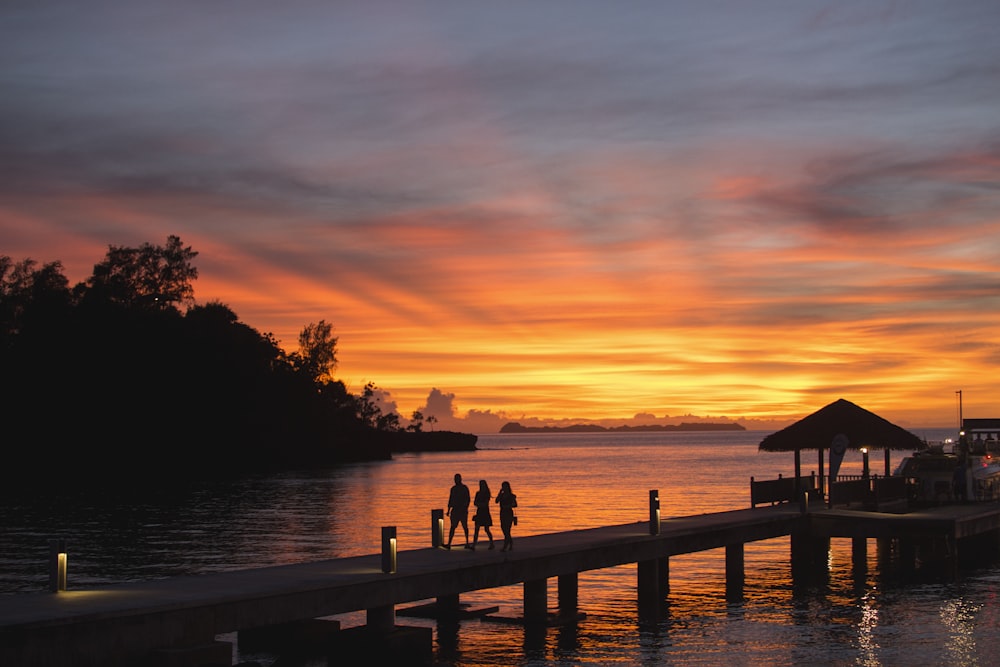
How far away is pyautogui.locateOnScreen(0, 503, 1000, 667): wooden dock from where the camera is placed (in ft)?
55.4

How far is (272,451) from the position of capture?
498ft

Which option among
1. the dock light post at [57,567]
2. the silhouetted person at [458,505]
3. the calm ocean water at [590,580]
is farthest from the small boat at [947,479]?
the dock light post at [57,567]

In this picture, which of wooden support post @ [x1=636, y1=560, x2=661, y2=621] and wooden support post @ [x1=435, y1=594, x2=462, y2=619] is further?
wooden support post @ [x1=636, y1=560, x2=661, y2=621]

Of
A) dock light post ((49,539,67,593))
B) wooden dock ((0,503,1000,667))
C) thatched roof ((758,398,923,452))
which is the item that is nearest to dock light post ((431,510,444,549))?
wooden dock ((0,503,1000,667))

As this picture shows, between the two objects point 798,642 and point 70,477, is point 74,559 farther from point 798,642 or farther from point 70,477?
point 70,477

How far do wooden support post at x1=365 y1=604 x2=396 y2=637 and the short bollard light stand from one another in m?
0.72

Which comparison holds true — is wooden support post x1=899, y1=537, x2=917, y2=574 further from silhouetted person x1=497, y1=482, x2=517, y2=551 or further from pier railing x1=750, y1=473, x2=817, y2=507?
silhouetted person x1=497, y1=482, x2=517, y2=551

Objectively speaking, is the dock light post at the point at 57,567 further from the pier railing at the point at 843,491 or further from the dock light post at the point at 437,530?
the pier railing at the point at 843,491

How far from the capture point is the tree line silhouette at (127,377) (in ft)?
391

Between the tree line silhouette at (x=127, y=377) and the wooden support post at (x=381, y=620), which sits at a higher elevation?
the tree line silhouette at (x=127, y=377)

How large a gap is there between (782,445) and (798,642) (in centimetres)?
1877

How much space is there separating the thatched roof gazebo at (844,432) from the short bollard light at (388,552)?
2490 centimetres

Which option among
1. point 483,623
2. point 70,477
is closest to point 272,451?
point 70,477

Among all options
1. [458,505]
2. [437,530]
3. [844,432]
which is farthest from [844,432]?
[458,505]
